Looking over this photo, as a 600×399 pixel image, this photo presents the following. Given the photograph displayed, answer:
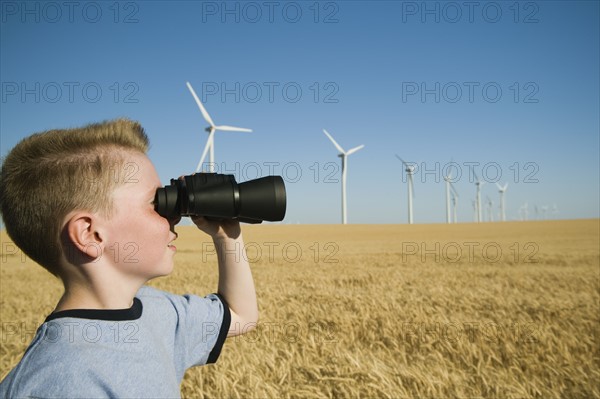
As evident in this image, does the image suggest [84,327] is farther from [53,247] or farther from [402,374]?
[402,374]

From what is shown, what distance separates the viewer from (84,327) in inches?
62.5

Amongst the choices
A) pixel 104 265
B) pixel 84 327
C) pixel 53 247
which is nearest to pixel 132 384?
pixel 84 327

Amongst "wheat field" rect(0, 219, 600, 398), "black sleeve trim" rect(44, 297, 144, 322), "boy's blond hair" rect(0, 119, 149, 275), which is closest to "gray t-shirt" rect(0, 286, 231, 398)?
"black sleeve trim" rect(44, 297, 144, 322)

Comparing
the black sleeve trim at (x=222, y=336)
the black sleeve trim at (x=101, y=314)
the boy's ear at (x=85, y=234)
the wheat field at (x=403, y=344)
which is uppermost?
the boy's ear at (x=85, y=234)

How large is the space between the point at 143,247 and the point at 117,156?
0.37 m

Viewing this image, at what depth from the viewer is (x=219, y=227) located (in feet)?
6.80

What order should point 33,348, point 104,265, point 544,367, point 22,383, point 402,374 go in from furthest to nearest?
point 544,367 < point 402,374 < point 104,265 < point 33,348 < point 22,383

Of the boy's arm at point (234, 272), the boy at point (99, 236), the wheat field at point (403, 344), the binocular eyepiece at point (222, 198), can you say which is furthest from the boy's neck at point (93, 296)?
the wheat field at point (403, 344)

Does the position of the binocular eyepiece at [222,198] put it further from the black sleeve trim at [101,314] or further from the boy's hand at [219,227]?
the black sleeve trim at [101,314]

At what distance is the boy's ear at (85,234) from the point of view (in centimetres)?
167

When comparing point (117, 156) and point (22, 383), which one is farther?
point (117, 156)

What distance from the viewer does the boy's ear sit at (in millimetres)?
1665

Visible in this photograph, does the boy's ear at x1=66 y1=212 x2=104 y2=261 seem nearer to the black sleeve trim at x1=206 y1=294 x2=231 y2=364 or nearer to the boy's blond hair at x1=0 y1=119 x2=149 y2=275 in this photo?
the boy's blond hair at x1=0 y1=119 x2=149 y2=275

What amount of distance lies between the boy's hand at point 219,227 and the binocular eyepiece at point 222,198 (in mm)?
71
